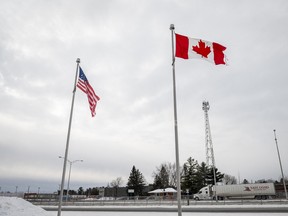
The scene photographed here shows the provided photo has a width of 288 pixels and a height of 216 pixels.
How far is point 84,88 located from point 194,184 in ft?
237

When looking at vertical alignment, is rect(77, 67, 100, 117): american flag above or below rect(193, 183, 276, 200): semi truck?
above

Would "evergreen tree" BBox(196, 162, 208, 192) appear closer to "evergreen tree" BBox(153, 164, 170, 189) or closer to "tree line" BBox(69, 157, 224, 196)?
"tree line" BBox(69, 157, 224, 196)

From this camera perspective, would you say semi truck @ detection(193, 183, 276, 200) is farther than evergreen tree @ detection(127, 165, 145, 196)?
No

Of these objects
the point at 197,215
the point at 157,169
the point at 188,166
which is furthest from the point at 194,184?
the point at 197,215

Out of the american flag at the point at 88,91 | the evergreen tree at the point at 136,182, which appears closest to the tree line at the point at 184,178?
the evergreen tree at the point at 136,182

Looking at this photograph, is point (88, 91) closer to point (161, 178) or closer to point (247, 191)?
point (247, 191)

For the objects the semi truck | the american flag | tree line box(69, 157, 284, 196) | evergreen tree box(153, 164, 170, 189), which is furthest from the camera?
evergreen tree box(153, 164, 170, 189)

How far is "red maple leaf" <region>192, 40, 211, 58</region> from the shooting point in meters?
12.7

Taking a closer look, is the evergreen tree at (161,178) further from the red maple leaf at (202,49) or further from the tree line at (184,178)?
the red maple leaf at (202,49)

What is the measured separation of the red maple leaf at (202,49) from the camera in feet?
41.8

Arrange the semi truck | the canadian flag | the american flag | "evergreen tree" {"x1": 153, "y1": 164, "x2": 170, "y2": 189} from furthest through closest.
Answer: "evergreen tree" {"x1": 153, "y1": 164, "x2": 170, "y2": 189} < the semi truck < the american flag < the canadian flag

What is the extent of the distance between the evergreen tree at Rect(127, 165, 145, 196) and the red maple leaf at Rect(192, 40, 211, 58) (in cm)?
8315

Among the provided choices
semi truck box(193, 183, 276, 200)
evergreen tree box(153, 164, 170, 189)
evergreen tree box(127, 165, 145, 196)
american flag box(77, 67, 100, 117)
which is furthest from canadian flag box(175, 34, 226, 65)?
evergreen tree box(153, 164, 170, 189)

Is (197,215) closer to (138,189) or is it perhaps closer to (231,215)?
(231,215)
